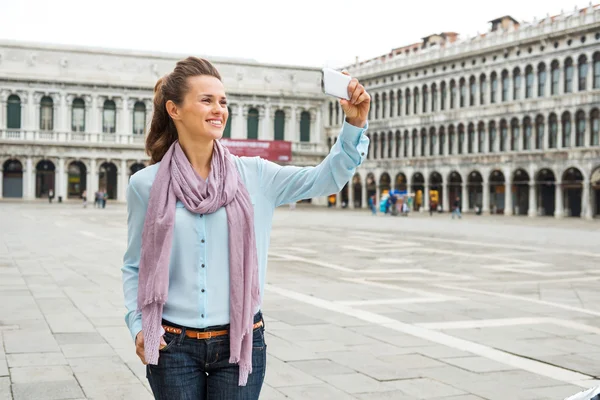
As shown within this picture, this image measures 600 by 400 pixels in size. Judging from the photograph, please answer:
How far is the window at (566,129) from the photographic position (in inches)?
2024

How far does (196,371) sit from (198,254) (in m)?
0.43

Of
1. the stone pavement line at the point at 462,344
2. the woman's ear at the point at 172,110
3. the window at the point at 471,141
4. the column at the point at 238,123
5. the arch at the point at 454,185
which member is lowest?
the stone pavement line at the point at 462,344

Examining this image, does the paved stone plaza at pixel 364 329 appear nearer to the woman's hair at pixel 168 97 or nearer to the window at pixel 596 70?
the woman's hair at pixel 168 97

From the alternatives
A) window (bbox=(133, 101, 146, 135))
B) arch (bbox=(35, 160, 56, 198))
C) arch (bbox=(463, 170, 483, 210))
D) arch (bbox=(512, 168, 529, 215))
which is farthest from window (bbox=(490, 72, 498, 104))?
arch (bbox=(35, 160, 56, 198))

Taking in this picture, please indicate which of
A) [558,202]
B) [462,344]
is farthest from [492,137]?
[462,344]

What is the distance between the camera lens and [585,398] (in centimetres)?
261

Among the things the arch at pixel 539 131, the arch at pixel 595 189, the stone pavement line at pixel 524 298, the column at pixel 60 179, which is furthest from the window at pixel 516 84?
the stone pavement line at pixel 524 298

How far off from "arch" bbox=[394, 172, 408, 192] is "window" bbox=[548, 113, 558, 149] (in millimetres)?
16348

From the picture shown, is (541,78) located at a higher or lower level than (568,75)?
higher

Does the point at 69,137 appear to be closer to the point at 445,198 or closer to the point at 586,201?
the point at 445,198

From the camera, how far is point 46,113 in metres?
71.8

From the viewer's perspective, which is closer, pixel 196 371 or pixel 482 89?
pixel 196 371

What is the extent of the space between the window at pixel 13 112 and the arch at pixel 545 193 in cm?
4683

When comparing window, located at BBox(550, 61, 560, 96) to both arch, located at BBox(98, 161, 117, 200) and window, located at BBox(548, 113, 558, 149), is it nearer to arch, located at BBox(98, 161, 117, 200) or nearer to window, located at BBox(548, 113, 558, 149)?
window, located at BBox(548, 113, 558, 149)
